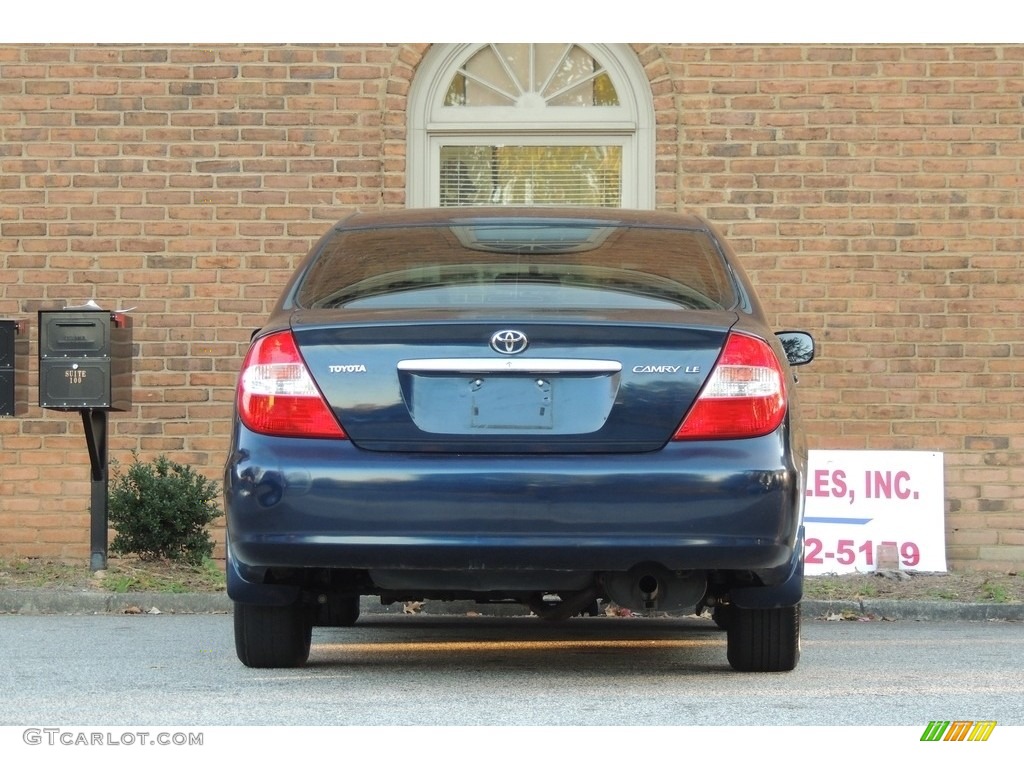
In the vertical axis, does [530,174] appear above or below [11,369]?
above

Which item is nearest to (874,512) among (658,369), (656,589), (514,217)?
(514,217)

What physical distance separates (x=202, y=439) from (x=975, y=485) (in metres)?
5.00

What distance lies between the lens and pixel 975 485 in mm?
11164

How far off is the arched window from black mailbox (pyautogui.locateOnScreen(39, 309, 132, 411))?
2.73 meters

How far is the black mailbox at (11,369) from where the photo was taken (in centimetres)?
1022

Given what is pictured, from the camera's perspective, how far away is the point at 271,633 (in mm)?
6016

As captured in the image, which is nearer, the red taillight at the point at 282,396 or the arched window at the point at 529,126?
the red taillight at the point at 282,396

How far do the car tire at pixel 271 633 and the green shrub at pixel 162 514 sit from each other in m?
3.74

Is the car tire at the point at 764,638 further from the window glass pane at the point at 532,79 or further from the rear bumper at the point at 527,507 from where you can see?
the window glass pane at the point at 532,79

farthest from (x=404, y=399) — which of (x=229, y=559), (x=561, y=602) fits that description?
(x=561, y=602)

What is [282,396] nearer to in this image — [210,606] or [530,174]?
[210,606]

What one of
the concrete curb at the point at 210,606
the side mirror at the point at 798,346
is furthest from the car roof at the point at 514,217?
the concrete curb at the point at 210,606

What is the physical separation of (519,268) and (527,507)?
3.30ft

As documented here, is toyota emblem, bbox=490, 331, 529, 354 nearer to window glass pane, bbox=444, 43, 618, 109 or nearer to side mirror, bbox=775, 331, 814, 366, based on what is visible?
side mirror, bbox=775, 331, 814, 366
